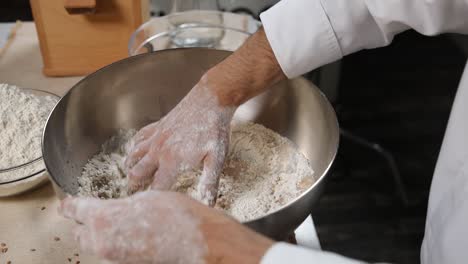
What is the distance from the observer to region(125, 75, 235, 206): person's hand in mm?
604

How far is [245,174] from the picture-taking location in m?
0.66

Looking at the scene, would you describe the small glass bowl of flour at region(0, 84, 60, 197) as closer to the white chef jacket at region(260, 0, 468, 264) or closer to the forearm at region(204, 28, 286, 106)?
the forearm at region(204, 28, 286, 106)

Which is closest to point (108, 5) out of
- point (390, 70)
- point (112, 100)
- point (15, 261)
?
point (112, 100)

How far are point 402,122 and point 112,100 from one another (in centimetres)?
126

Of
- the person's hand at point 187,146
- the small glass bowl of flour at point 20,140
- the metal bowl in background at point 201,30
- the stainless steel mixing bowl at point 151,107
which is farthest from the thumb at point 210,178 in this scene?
the metal bowl in background at point 201,30

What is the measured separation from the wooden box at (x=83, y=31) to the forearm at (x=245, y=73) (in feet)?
0.92

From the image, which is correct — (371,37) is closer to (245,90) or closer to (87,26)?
(245,90)

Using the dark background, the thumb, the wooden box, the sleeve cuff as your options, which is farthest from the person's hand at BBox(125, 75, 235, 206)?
the dark background

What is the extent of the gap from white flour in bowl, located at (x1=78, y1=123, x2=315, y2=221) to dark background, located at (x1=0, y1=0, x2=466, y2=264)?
28.4 inches

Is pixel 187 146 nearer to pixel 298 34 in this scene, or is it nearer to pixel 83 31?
pixel 298 34

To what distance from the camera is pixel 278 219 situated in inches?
19.1

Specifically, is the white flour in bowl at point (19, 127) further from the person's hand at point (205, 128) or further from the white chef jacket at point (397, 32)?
the white chef jacket at point (397, 32)

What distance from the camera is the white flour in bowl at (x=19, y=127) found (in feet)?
2.17

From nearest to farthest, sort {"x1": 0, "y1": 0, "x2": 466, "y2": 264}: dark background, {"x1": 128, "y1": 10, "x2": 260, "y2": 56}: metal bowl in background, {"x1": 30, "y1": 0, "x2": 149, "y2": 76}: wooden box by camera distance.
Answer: {"x1": 30, "y1": 0, "x2": 149, "y2": 76}: wooden box → {"x1": 128, "y1": 10, "x2": 260, "y2": 56}: metal bowl in background → {"x1": 0, "y1": 0, "x2": 466, "y2": 264}: dark background
